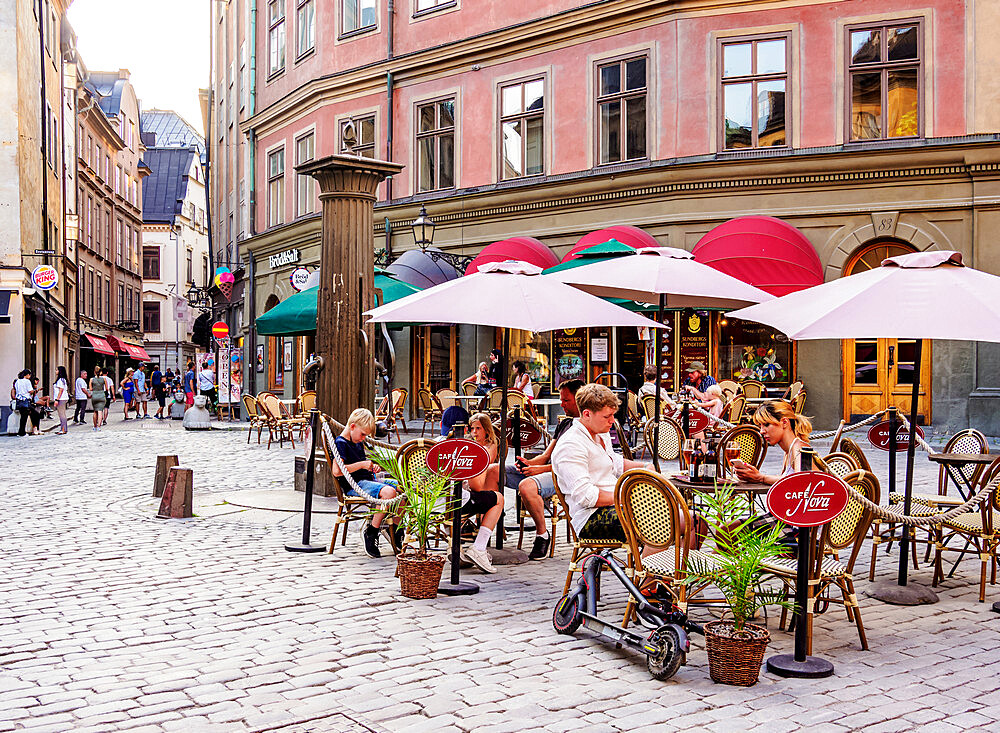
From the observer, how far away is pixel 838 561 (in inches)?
232

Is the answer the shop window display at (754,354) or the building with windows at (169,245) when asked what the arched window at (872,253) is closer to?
the shop window display at (754,354)

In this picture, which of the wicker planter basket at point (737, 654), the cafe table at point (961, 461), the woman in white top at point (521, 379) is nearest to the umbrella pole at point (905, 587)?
the cafe table at point (961, 461)

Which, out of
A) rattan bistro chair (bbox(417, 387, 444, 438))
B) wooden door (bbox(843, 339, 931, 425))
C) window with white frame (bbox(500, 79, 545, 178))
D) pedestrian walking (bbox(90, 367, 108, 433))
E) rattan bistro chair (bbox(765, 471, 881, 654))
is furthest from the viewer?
pedestrian walking (bbox(90, 367, 108, 433))

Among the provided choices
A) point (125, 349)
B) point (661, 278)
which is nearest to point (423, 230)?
point (661, 278)

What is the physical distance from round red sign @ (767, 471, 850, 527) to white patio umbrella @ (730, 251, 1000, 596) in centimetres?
154

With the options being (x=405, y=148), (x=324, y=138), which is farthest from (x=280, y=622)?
(x=324, y=138)

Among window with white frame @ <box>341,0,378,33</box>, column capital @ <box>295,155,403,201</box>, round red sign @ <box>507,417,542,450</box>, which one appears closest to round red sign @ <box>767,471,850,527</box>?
round red sign @ <box>507,417,542,450</box>

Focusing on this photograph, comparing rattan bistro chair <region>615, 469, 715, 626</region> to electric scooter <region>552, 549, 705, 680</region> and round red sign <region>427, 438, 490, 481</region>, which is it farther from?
round red sign <region>427, 438, 490, 481</region>

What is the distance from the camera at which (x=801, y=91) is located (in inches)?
755

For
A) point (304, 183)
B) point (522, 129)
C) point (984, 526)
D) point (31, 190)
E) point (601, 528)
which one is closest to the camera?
point (601, 528)

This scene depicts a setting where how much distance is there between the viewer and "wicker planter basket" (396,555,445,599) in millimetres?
6715

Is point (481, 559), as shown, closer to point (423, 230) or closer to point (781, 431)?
point (781, 431)

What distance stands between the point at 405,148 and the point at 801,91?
383 inches

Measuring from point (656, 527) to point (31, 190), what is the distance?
32573mm
